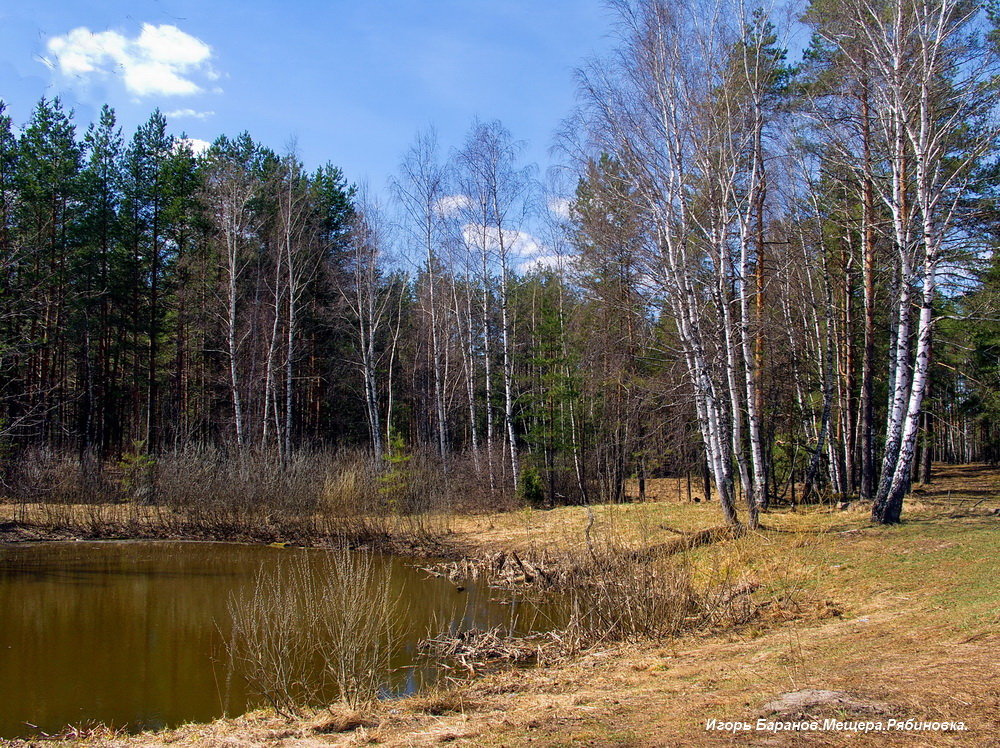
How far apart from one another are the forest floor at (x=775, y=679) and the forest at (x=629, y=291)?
9.16ft

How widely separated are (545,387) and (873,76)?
13460mm

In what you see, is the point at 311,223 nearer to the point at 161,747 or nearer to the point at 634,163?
the point at 634,163

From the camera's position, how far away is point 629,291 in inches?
636

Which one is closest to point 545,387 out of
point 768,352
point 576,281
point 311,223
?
point 576,281

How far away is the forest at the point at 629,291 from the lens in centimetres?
1139

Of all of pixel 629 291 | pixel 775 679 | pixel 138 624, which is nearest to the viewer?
pixel 775 679

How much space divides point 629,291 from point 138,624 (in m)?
11.6

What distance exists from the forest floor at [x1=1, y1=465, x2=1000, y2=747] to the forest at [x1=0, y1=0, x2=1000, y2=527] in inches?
110

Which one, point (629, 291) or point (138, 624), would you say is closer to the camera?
point (138, 624)

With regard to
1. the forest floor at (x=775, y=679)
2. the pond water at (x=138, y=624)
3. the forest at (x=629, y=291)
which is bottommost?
the pond water at (x=138, y=624)

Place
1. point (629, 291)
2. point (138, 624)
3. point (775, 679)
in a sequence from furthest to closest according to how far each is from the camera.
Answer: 1. point (629, 291)
2. point (138, 624)
3. point (775, 679)

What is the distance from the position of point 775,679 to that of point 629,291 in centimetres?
1211

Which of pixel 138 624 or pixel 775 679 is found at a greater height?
pixel 775 679

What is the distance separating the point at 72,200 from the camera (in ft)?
78.2
